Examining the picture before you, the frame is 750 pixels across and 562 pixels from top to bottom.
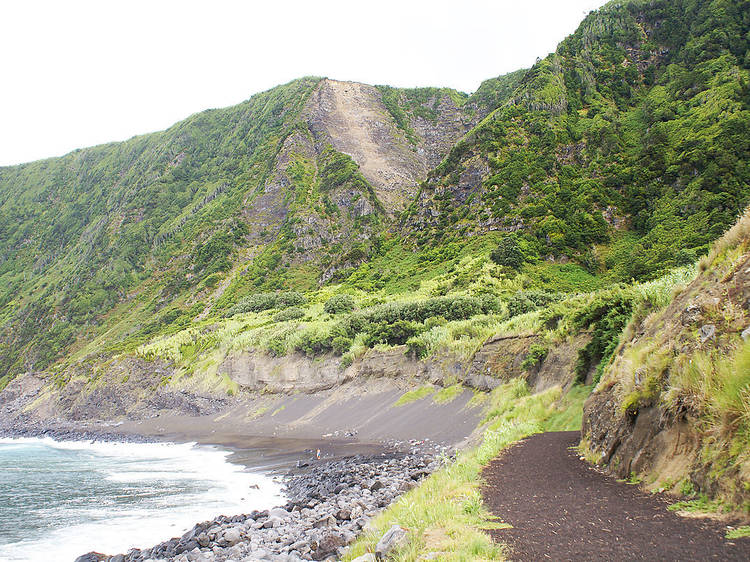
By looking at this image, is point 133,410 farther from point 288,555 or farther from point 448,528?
point 448,528

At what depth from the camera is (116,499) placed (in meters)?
20.4

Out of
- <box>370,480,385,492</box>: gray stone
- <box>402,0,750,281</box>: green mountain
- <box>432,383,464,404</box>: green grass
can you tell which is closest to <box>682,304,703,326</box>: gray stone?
<box>370,480,385,492</box>: gray stone

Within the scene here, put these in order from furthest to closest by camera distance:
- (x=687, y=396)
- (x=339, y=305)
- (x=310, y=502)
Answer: (x=339, y=305) → (x=310, y=502) → (x=687, y=396)

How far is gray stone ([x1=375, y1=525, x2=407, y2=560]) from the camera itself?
21.4 ft

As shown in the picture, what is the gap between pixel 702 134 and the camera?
5503 cm

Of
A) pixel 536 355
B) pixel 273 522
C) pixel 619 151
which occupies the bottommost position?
pixel 273 522

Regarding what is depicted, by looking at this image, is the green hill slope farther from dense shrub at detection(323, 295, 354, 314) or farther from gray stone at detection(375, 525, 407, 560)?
gray stone at detection(375, 525, 407, 560)

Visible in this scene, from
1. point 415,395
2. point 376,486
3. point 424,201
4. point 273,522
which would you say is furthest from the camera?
point 424,201

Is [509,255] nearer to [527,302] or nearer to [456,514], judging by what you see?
[527,302]

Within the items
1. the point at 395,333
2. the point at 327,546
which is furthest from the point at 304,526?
the point at 395,333

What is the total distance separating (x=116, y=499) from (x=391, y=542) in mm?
18784

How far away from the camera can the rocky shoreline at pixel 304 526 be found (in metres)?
10.1

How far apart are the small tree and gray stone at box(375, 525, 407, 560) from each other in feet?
158

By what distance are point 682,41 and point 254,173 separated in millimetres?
93746
